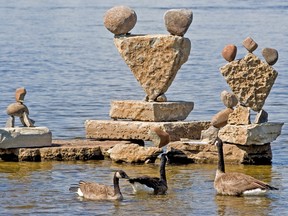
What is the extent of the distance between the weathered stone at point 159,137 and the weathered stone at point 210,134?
0.66 m

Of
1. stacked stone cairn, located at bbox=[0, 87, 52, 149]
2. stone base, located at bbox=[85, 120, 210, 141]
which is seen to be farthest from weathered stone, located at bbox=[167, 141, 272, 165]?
stacked stone cairn, located at bbox=[0, 87, 52, 149]

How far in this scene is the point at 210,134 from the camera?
70.4 feet

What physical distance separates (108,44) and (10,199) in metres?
36.1

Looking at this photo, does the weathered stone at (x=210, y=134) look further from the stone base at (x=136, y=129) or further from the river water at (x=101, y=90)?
the river water at (x=101, y=90)

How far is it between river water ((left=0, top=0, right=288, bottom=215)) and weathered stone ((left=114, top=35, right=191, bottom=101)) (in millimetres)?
1899

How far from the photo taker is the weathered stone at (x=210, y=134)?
21359mm

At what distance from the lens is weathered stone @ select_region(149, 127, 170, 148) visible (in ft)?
69.0

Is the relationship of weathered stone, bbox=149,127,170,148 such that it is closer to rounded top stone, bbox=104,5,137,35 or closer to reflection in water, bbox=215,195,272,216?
rounded top stone, bbox=104,5,137,35

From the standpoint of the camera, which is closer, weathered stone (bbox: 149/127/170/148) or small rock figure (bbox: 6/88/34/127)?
weathered stone (bbox: 149/127/170/148)

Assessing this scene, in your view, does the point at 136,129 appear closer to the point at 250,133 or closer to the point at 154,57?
the point at 154,57

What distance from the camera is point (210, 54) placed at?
4641cm

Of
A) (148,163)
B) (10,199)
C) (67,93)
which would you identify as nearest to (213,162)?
(148,163)

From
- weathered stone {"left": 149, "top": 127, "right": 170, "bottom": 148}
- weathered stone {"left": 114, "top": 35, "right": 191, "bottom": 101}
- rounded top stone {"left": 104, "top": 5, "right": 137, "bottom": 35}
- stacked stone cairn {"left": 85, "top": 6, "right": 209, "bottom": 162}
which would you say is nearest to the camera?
weathered stone {"left": 149, "top": 127, "right": 170, "bottom": 148}

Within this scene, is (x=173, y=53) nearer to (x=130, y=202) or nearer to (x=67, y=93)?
(x=130, y=202)
